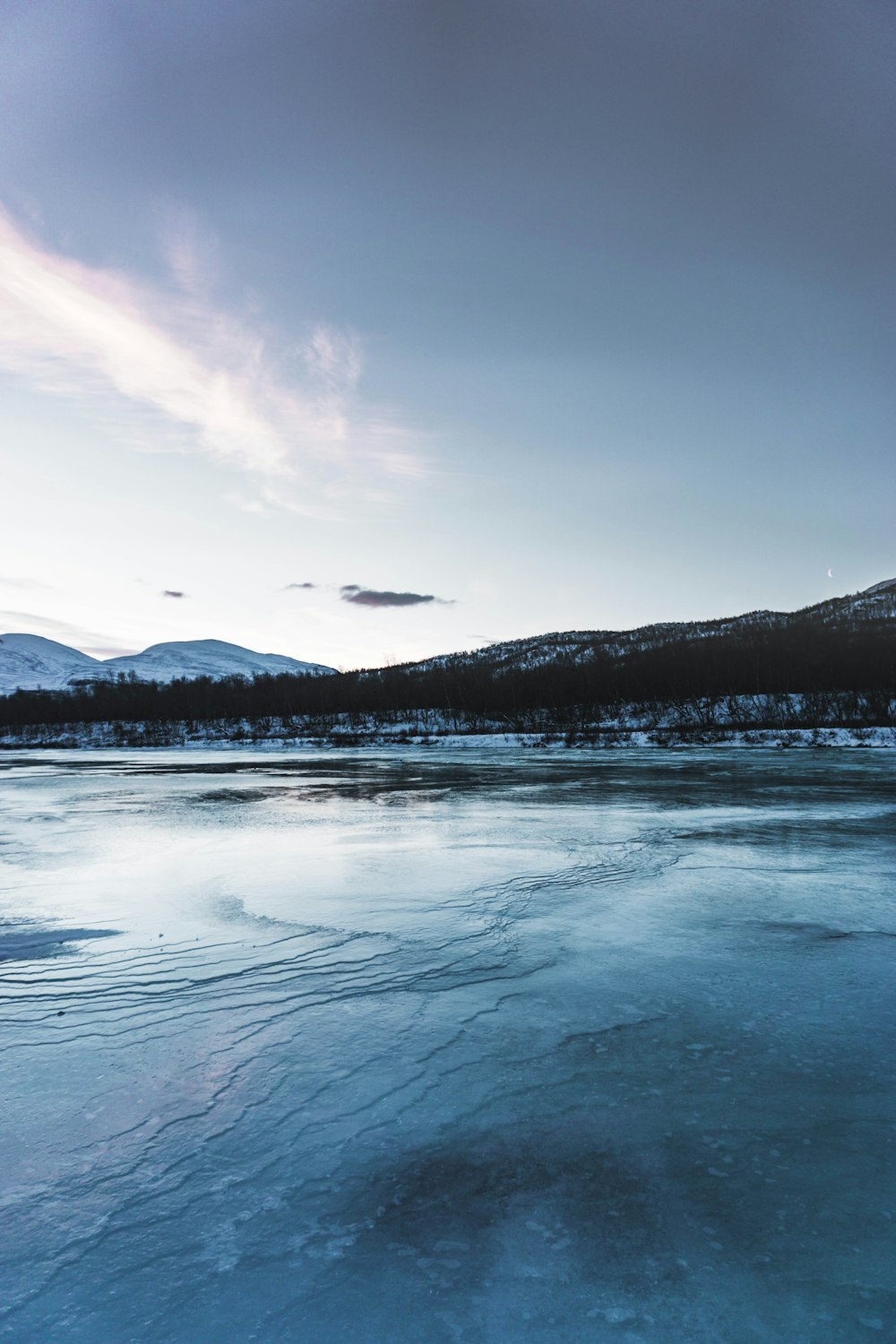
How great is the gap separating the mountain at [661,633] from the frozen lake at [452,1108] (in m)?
97.6

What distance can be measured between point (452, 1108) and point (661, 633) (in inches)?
5427

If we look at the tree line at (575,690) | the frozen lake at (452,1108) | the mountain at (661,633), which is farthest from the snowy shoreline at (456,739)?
the mountain at (661,633)

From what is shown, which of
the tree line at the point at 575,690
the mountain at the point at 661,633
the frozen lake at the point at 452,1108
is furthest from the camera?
the mountain at the point at 661,633

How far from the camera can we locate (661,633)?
135 m

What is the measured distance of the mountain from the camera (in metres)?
108

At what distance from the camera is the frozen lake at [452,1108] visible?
81.8 inches

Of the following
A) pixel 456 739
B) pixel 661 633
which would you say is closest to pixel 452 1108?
pixel 456 739

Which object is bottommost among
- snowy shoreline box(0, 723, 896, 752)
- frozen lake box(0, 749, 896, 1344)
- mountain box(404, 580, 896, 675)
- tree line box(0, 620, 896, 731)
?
frozen lake box(0, 749, 896, 1344)

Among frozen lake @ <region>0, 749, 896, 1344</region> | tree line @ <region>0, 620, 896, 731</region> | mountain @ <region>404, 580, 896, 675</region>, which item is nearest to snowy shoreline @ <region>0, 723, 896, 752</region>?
tree line @ <region>0, 620, 896, 731</region>

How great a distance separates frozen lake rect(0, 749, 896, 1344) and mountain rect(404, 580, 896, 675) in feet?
320

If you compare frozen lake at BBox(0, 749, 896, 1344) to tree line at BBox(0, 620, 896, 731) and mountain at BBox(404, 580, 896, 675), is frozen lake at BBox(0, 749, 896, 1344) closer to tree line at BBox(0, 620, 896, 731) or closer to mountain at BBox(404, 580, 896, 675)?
tree line at BBox(0, 620, 896, 731)

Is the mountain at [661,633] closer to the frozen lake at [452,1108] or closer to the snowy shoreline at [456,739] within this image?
the snowy shoreline at [456,739]

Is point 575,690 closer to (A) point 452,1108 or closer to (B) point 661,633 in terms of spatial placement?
(A) point 452,1108

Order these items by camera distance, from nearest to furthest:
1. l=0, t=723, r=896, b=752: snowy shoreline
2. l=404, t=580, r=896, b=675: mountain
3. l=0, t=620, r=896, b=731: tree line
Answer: l=0, t=723, r=896, b=752: snowy shoreline, l=0, t=620, r=896, b=731: tree line, l=404, t=580, r=896, b=675: mountain
